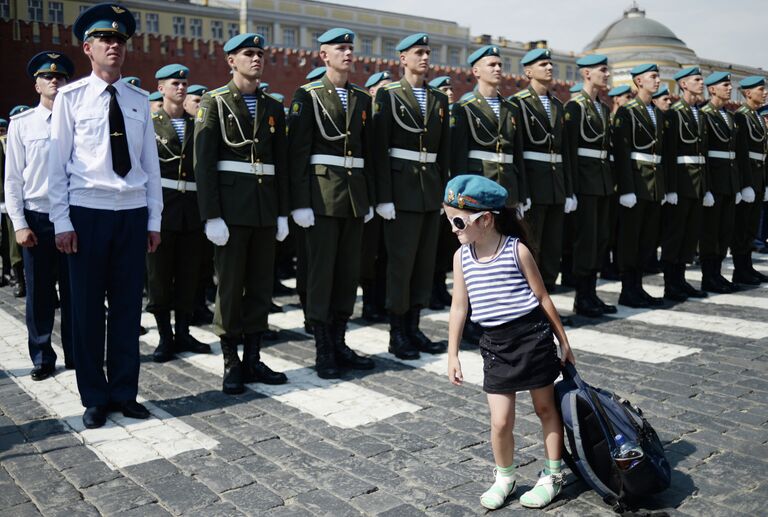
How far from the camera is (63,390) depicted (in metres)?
5.21

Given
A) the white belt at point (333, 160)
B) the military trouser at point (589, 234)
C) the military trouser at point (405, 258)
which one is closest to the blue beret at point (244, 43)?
the white belt at point (333, 160)

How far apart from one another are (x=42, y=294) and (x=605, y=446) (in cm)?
423

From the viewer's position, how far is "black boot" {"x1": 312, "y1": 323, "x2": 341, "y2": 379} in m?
5.45

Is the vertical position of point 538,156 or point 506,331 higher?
point 538,156

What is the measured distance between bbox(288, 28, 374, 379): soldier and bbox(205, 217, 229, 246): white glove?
22.7 inches

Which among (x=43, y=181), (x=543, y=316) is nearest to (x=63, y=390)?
(x=43, y=181)

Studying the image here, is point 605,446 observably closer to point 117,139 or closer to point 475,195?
point 475,195

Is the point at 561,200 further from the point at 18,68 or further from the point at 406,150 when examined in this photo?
the point at 18,68

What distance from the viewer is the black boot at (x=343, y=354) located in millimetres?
5676

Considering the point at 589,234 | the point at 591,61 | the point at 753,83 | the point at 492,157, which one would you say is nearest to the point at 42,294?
the point at 492,157

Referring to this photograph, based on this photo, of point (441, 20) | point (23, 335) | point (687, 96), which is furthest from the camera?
point (441, 20)

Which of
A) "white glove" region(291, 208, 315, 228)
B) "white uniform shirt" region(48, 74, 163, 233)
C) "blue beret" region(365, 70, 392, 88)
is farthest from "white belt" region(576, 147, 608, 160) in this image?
"white uniform shirt" region(48, 74, 163, 233)

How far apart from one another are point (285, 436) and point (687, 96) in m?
6.42

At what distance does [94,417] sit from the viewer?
4477 millimetres
